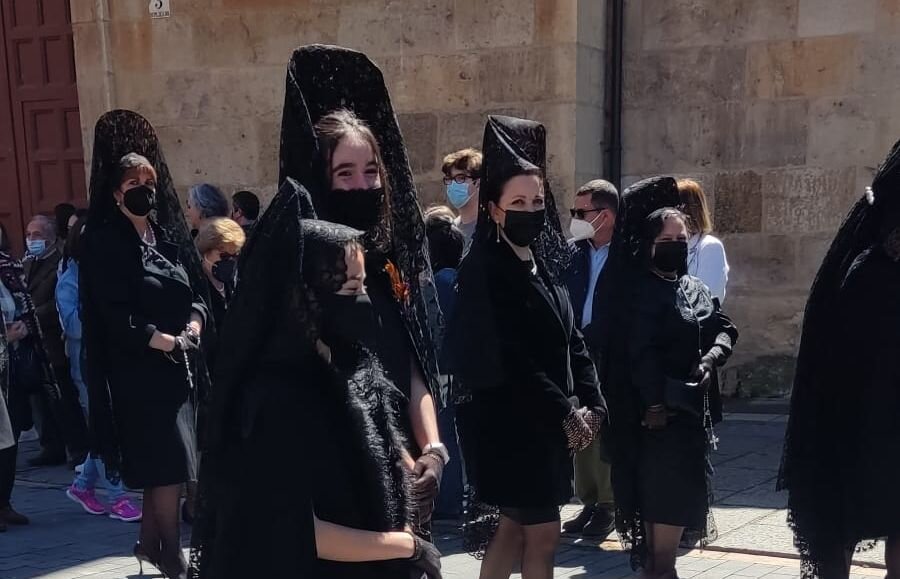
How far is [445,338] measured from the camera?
4156mm

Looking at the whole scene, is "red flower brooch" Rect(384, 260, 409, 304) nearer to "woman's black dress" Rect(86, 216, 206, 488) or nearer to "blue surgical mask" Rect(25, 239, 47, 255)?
"woman's black dress" Rect(86, 216, 206, 488)

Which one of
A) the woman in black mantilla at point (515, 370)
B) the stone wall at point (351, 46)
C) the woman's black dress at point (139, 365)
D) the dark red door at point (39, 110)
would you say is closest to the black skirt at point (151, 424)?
the woman's black dress at point (139, 365)

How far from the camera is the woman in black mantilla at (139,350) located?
16.0 ft

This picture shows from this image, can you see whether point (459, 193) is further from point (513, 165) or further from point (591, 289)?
point (513, 165)

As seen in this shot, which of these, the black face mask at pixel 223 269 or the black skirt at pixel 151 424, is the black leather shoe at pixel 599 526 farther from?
the black face mask at pixel 223 269

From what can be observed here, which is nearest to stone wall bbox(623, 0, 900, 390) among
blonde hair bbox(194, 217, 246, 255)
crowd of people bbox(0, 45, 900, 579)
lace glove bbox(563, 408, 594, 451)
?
crowd of people bbox(0, 45, 900, 579)

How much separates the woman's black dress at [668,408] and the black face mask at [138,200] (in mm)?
2313

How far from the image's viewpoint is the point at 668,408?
14.9 feet

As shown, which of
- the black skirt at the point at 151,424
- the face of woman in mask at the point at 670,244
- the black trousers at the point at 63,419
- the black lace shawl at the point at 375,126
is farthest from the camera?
the black trousers at the point at 63,419

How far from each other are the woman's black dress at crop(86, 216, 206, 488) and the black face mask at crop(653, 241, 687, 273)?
225 cm

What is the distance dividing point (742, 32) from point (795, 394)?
512cm

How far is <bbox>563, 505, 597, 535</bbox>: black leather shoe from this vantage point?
587 cm

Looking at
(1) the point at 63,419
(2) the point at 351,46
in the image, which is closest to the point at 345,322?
(1) the point at 63,419

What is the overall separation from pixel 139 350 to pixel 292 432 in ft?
9.34
